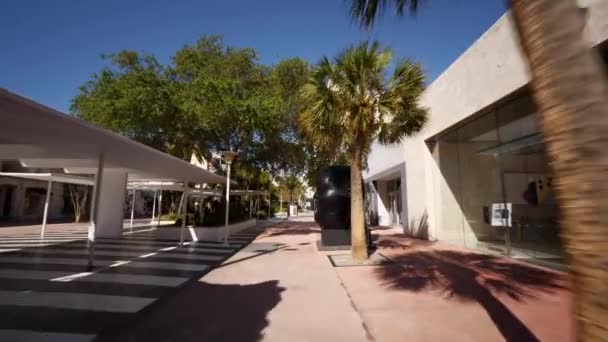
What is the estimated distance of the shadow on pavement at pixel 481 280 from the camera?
447cm

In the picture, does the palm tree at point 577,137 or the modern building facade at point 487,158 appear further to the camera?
the modern building facade at point 487,158

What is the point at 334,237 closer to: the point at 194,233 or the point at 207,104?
the point at 194,233

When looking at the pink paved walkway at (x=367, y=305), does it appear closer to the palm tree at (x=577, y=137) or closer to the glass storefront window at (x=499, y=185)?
the glass storefront window at (x=499, y=185)

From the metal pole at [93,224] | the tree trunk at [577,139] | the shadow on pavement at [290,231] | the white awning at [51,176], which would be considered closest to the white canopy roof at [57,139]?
the metal pole at [93,224]

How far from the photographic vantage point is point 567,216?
1550 mm

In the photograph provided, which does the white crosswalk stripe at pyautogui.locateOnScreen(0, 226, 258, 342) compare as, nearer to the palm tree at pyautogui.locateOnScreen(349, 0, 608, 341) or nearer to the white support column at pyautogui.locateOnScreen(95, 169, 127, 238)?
the white support column at pyautogui.locateOnScreen(95, 169, 127, 238)

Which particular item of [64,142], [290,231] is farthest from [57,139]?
[290,231]

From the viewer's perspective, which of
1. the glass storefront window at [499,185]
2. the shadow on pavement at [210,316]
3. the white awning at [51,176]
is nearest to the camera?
the shadow on pavement at [210,316]

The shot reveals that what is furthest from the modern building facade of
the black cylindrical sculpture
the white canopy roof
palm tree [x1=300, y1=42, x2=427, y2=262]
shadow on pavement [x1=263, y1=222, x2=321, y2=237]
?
the white canopy roof

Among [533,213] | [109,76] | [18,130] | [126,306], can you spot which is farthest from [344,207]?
[109,76]

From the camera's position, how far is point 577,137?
1.51 m

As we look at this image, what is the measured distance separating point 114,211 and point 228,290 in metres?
10.2

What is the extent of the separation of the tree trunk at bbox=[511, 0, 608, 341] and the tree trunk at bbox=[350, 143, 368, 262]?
23.1 feet

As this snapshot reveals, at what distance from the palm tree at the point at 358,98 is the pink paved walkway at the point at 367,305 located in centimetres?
229
